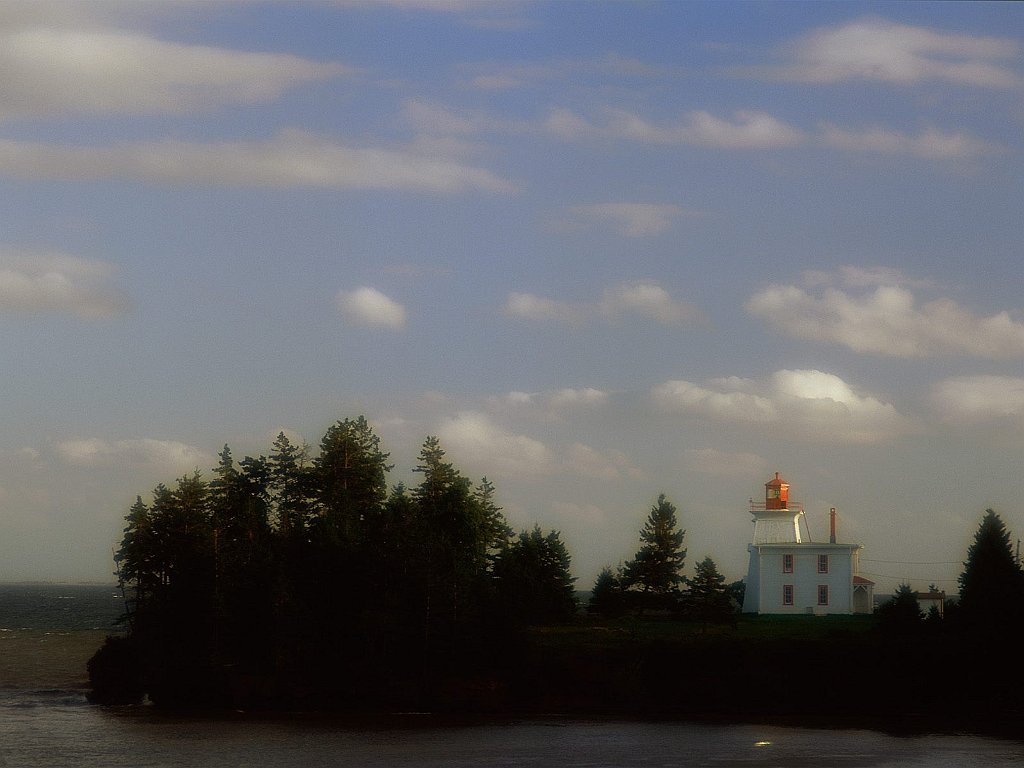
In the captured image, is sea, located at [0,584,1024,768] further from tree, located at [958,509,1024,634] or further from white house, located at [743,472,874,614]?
white house, located at [743,472,874,614]

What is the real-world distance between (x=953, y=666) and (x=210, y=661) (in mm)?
40429

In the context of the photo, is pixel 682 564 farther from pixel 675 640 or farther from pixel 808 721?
pixel 808 721

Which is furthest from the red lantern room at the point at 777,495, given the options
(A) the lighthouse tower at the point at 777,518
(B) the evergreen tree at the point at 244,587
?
(B) the evergreen tree at the point at 244,587

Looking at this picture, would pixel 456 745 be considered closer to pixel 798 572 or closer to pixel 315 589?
pixel 315 589

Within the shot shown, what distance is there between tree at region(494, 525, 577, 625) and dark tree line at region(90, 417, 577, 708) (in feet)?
0.70

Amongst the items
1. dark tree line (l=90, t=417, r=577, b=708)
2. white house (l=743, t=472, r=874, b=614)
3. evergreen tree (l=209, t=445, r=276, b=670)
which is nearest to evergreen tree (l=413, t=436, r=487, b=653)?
dark tree line (l=90, t=417, r=577, b=708)

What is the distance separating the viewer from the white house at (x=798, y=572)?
9438 centimetres

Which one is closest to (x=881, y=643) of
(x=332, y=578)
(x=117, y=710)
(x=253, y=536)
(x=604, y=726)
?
(x=604, y=726)

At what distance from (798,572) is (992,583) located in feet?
60.7

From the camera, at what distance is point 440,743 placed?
62.6 m

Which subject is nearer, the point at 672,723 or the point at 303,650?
the point at 672,723

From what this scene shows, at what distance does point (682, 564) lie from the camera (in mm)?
100312

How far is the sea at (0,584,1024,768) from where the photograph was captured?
57.8 m

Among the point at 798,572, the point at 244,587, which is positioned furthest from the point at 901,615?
the point at 244,587
